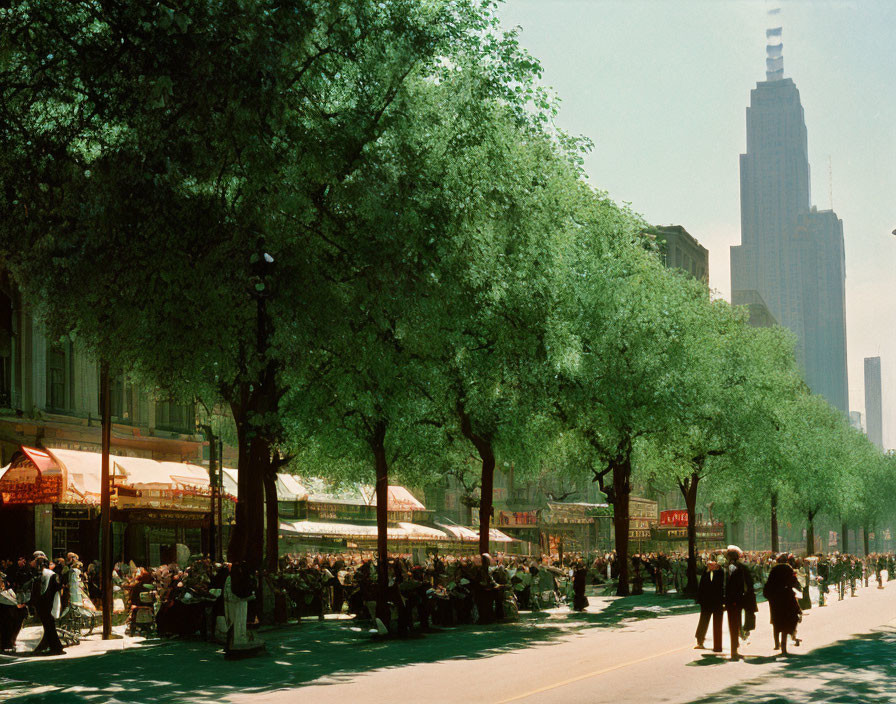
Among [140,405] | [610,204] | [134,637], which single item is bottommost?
[134,637]

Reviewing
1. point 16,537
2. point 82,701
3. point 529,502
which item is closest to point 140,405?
point 16,537

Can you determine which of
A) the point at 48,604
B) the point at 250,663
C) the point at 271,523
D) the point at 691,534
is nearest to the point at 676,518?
the point at 691,534

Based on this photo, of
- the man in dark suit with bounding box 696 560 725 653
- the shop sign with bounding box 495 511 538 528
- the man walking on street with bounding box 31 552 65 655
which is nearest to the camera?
the man in dark suit with bounding box 696 560 725 653

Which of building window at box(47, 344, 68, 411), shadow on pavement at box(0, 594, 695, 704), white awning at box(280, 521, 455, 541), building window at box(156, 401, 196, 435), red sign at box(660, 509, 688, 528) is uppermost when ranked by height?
building window at box(47, 344, 68, 411)

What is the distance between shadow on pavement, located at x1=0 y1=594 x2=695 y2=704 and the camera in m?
15.9

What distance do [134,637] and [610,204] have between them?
778 inches

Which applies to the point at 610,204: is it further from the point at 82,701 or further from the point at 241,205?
the point at 82,701

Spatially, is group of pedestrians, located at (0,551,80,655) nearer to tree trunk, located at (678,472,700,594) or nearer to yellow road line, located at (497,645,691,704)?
yellow road line, located at (497,645,691,704)

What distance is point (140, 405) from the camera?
4150 cm

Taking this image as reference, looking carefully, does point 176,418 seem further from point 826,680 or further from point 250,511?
point 826,680

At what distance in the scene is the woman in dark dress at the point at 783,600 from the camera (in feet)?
65.5

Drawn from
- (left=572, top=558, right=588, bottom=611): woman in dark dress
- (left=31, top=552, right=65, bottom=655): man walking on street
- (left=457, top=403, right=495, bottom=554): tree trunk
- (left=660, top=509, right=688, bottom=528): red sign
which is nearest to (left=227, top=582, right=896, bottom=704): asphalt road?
(left=31, top=552, right=65, bottom=655): man walking on street

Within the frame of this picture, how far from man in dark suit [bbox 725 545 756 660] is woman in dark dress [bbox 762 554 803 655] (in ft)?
1.20

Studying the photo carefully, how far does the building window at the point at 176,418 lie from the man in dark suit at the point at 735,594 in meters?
27.0
